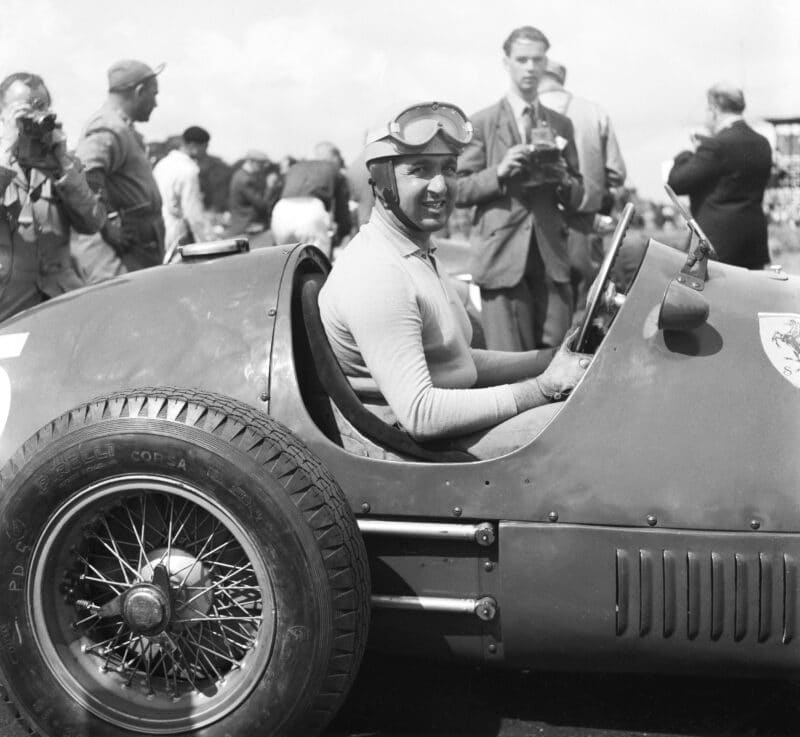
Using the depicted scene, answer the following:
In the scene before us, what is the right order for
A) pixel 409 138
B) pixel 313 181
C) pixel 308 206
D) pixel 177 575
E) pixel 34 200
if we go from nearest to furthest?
1. pixel 177 575
2. pixel 409 138
3. pixel 34 200
4. pixel 308 206
5. pixel 313 181

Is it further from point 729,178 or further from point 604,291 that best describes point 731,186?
point 604,291

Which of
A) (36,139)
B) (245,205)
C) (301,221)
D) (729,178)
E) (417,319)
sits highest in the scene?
(36,139)

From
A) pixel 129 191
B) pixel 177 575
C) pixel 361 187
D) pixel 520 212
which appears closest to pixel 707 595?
pixel 177 575

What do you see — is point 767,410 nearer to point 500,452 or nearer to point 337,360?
point 500,452

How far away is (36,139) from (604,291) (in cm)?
290

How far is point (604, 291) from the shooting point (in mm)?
3307

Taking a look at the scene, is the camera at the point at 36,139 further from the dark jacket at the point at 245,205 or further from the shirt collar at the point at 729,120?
the dark jacket at the point at 245,205

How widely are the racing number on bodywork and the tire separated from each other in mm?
358

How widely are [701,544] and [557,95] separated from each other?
17.3 ft

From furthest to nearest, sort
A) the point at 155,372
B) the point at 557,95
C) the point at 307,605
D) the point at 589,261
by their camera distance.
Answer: the point at 557,95
the point at 589,261
the point at 155,372
the point at 307,605

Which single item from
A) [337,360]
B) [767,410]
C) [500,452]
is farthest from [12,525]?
[767,410]

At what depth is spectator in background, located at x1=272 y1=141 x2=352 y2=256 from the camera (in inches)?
344

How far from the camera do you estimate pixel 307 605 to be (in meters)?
2.74

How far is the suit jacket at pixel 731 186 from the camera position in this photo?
7043 mm
